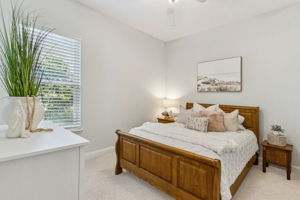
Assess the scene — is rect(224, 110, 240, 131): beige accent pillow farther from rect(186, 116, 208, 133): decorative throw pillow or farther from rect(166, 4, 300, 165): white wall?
rect(166, 4, 300, 165): white wall

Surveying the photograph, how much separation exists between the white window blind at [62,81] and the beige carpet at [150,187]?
1.01 meters

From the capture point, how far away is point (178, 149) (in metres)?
1.75

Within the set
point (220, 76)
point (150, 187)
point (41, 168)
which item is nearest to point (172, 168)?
point (150, 187)

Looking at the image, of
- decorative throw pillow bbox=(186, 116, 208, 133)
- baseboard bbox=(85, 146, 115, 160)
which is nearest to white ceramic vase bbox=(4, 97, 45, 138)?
baseboard bbox=(85, 146, 115, 160)

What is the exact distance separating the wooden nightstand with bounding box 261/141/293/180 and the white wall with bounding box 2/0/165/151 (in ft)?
8.35

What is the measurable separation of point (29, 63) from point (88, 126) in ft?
6.86

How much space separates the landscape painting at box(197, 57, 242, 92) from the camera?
313cm

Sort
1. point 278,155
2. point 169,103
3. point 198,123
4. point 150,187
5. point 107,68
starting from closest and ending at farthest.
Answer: point 150,187 → point 278,155 → point 198,123 → point 107,68 → point 169,103

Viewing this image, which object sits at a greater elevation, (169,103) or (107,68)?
(107,68)

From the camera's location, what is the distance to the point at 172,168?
1.79 m

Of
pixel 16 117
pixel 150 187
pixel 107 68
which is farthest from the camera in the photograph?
pixel 107 68

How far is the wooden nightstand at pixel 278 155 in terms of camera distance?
2.32 m

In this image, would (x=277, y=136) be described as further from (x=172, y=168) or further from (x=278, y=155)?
(x=172, y=168)

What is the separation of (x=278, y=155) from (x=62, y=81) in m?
3.77
